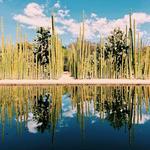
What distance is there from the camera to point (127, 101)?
2100 cm

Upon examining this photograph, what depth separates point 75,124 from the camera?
15188mm

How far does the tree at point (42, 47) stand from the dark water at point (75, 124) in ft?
79.2

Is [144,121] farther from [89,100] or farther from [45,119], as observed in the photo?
[89,100]

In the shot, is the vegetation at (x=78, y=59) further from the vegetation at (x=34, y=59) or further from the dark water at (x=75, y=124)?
the dark water at (x=75, y=124)

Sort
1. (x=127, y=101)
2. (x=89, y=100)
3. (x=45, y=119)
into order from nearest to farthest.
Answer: (x=45, y=119), (x=127, y=101), (x=89, y=100)

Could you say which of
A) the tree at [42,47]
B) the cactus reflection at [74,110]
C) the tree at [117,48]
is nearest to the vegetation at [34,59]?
the tree at [42,47]

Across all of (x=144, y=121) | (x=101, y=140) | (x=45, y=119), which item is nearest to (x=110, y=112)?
(x=144, y=121)

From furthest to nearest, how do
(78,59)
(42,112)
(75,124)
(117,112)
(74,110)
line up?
(78,59) → (74,110) → (42,112) → (117,112) → (75,124)

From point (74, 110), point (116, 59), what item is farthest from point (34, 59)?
point (74, 110)

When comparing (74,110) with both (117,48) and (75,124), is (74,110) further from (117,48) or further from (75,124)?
(117,48)

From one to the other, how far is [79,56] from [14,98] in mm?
23246

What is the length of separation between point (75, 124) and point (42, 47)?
106 feet

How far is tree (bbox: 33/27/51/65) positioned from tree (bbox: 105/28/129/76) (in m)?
9.29

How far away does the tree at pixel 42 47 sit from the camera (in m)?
46.5
